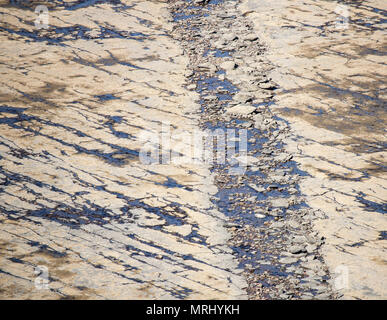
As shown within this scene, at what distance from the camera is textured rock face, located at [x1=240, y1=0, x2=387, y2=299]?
241 centimetres

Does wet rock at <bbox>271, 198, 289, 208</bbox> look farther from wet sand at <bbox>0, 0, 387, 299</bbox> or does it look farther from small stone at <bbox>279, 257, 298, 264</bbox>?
small stone at <bbox>279, 257, 298, 264</bbox>

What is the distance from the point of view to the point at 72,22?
4547mm

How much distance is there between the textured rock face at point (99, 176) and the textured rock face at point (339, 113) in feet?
1.99

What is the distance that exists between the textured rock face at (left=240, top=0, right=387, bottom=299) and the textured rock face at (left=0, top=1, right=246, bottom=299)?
1.99ft

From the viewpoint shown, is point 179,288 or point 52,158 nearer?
point 179,288

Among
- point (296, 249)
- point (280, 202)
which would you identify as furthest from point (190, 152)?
point (296, 249)

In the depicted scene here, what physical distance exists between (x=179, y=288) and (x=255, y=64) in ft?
7.55

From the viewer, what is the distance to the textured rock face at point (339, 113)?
2412 mm

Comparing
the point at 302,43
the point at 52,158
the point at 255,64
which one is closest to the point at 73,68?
the point at 52,158

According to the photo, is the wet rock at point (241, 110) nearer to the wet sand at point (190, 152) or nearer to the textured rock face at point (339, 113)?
the wet sand at point (190, 152)

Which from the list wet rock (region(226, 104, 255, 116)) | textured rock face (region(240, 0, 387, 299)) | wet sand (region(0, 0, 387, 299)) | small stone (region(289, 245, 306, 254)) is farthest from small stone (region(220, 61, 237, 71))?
small stone (region(289, 245, 306, 254))

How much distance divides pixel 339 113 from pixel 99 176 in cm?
172
